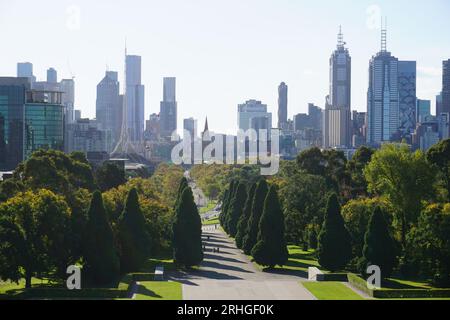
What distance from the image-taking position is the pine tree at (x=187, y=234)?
181ft

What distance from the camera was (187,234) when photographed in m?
55.6

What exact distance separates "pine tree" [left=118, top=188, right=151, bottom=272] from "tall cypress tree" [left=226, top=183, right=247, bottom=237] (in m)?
22.7

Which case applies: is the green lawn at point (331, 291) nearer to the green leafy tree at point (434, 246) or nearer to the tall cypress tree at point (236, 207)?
the green leafy tree at point (434, 246)

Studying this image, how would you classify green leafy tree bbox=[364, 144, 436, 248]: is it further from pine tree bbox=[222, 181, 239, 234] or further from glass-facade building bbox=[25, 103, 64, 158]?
glass-facade building bbox=[25, 103, 64, 158]

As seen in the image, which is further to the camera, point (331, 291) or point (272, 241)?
point (272, 241)

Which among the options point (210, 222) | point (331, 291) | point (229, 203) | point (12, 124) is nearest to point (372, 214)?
point (331, 291)

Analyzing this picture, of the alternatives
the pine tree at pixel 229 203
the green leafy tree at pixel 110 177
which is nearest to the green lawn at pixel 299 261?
the pine tree at pixel 229 203

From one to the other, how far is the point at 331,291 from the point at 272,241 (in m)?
10.4

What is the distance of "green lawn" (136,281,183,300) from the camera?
41.7 metres

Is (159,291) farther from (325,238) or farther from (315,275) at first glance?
(325,238)

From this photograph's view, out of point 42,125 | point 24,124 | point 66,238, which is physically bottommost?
point 66,238

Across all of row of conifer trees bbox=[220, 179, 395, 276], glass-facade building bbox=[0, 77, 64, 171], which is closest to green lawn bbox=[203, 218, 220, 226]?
glass-facade building bbox=[0, 77, 64, 171]

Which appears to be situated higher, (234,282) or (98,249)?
(98,249)
